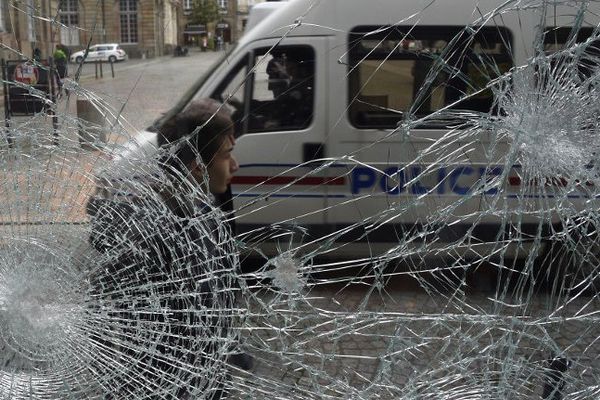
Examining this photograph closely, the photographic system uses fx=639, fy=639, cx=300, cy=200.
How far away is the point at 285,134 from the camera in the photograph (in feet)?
9.37

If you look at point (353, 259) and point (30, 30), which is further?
point (30, 30)

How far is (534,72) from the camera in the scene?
1.68m

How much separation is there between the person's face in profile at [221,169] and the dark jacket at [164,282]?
3.0 inches

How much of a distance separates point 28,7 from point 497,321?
164 centimetres

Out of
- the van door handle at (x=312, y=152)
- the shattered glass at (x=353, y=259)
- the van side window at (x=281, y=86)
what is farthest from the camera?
the van side window at (x=281, y=86)

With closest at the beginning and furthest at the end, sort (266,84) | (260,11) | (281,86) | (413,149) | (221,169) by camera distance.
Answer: (413,149) → (221,169) → (266,84) → (281,86) → (260,11)

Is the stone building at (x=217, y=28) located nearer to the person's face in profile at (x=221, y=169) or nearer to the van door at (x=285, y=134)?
the van door at (x=285, y=134)

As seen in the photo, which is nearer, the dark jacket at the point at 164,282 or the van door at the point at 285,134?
the dark jacket at the point at 164,282

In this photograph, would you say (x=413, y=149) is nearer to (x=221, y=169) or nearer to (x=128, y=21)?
(x=221, y=169)

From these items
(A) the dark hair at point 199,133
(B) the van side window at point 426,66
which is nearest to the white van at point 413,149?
(B) the van side window at point 426,66

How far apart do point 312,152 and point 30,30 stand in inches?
37.5

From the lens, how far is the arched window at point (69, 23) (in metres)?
1.89

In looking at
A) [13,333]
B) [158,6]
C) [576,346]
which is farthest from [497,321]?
[158,6]

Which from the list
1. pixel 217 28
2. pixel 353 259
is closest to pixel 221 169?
pixel 353 259
